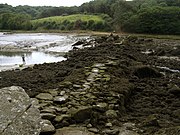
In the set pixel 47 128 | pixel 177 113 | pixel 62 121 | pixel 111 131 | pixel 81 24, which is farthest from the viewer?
pixel 81 24

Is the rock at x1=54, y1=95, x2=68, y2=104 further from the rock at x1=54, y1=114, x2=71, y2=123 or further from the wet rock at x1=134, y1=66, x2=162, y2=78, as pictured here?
the wet rock at x1=134, y1=66, x2=162, y2=78

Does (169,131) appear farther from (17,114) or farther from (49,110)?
(17,114)

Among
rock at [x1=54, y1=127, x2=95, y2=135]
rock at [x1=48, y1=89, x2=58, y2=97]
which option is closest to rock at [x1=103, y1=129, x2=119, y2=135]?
rock at [x1=54, y1=127, x2=95, y2=135]

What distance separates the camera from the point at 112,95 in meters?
12.1

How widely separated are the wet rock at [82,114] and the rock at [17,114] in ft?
6.47

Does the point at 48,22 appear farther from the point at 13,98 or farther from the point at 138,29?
the point at 13,98

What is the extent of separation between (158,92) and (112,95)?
3136 mm

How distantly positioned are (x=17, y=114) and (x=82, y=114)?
2730mm

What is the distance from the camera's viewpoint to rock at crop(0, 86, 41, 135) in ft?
23.7

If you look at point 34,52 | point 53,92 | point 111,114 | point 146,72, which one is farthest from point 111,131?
point 34,52

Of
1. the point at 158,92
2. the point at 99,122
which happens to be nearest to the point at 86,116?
the point at 99,122

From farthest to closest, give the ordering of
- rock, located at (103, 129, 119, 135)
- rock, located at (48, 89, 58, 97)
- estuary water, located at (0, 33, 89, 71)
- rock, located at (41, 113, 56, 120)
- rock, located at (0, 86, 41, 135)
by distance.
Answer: estuary water, located at (0, 33, 89, 71)
rock, located at (48, 89, 58, 97)
rock, located at (41, 113, 56, 120)
rock, located at (103, 129, 119, 135)
rock, located at (0, 86, 41, 135)

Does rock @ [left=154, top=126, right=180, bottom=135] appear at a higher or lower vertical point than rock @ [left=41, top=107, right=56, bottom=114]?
lower

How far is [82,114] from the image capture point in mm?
9922
